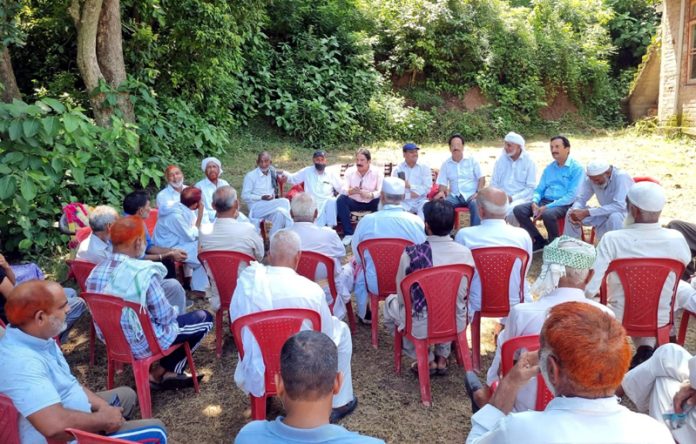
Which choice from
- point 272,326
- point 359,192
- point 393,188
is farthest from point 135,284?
point 359,192

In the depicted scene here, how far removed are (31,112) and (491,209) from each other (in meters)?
4.06

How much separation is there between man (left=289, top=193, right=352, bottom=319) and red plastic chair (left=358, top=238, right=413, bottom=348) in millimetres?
207

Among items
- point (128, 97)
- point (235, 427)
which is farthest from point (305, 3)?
point (235, 427)

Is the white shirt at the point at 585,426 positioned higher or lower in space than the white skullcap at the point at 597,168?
lower

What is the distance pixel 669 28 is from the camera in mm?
13000

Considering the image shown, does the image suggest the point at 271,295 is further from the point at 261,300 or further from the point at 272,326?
the point at 272,326

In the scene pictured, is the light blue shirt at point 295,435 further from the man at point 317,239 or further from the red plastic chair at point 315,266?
the man at point 317,239

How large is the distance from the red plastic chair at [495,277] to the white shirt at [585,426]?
6.76ft

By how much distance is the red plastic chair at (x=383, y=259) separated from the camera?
4.05 metres

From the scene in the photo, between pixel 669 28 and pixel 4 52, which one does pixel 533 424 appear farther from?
pixel 669 28

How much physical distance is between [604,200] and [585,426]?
4.58 m

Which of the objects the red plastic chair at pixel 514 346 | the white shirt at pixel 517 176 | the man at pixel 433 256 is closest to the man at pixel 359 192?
the white shirt at pixel 517 176

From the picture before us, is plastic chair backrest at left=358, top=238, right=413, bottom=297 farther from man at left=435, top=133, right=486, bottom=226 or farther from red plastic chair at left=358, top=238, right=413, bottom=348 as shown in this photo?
man at left=435, top=133, right=486, bottom=226

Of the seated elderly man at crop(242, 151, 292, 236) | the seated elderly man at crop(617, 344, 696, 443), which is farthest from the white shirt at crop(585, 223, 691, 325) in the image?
the seated elderly man at crop(242, 151, 292, 236)
